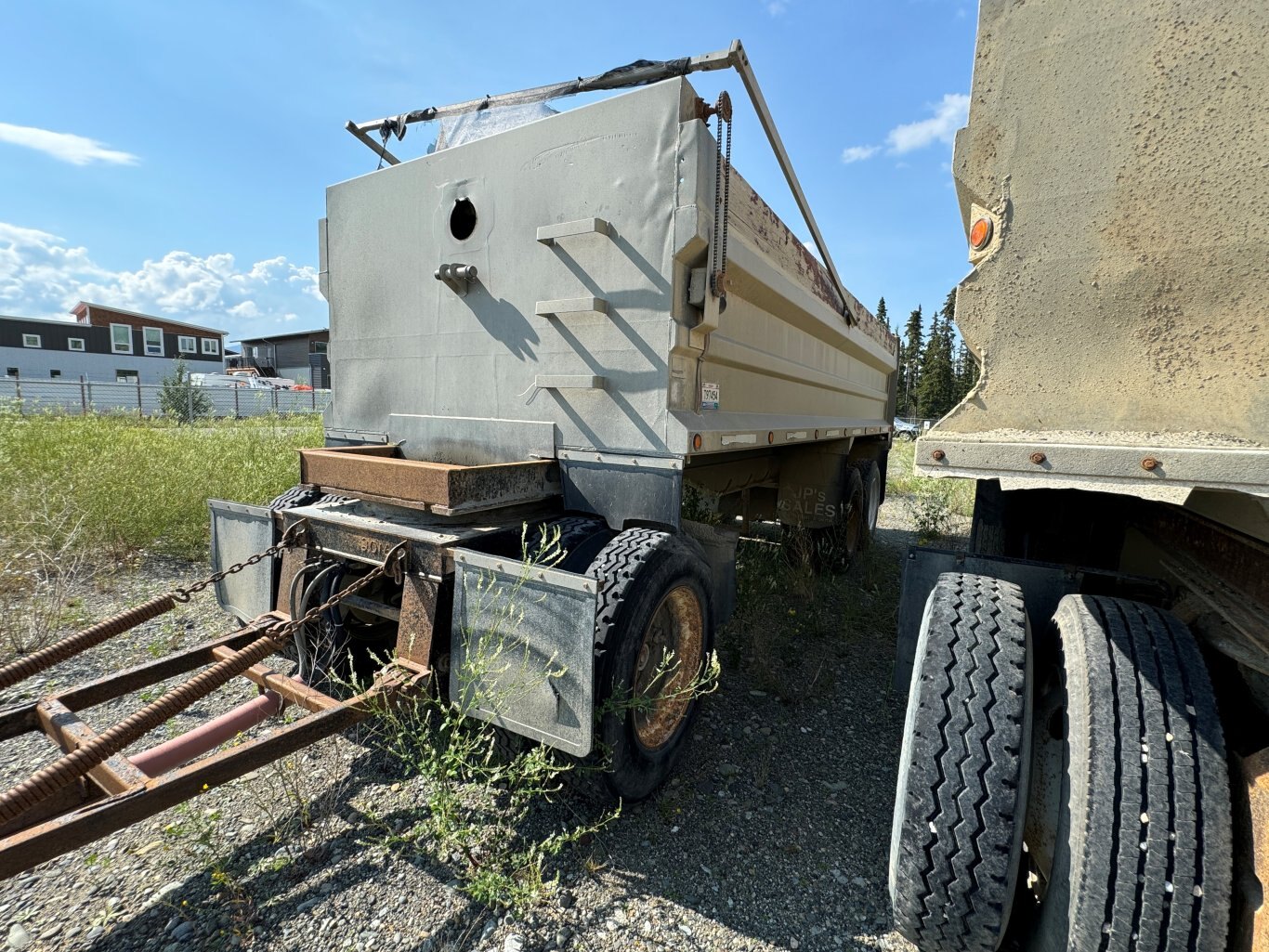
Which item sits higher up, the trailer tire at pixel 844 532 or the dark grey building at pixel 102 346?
the dark grey building at pixel 102 346

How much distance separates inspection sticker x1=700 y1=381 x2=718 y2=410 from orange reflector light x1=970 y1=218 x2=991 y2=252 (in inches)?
55.0

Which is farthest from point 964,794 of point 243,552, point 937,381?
point 937,381

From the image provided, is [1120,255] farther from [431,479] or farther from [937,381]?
[937,381]

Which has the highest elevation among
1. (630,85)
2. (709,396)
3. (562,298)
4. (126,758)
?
(630,85)

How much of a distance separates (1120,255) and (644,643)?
1.96 metres

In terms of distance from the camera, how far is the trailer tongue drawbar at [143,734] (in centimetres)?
155

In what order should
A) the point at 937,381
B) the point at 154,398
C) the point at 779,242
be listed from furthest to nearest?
the point at 937,381 < the point at 154,398 < the point at 779,242

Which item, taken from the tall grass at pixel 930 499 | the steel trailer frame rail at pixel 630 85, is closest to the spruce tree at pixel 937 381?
the tall grass at pixel 930 499

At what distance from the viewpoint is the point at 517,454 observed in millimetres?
3188

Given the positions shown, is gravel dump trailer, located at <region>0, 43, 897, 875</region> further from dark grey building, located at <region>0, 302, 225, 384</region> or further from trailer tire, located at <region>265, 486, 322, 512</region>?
dark grey building, located at <region>0, 302, 225, 384</region>

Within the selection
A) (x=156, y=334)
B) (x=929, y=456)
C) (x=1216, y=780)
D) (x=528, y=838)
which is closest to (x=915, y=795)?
(x=1216, y=780)

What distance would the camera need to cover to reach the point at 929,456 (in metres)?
1.78

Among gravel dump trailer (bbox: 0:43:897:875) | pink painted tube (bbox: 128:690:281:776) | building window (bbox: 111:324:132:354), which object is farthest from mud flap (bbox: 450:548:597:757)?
building window (bbox: 111:324:132:354)

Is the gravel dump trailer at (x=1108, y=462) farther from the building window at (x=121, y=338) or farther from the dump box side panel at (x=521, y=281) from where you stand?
the building window at (x=121, y=338)
